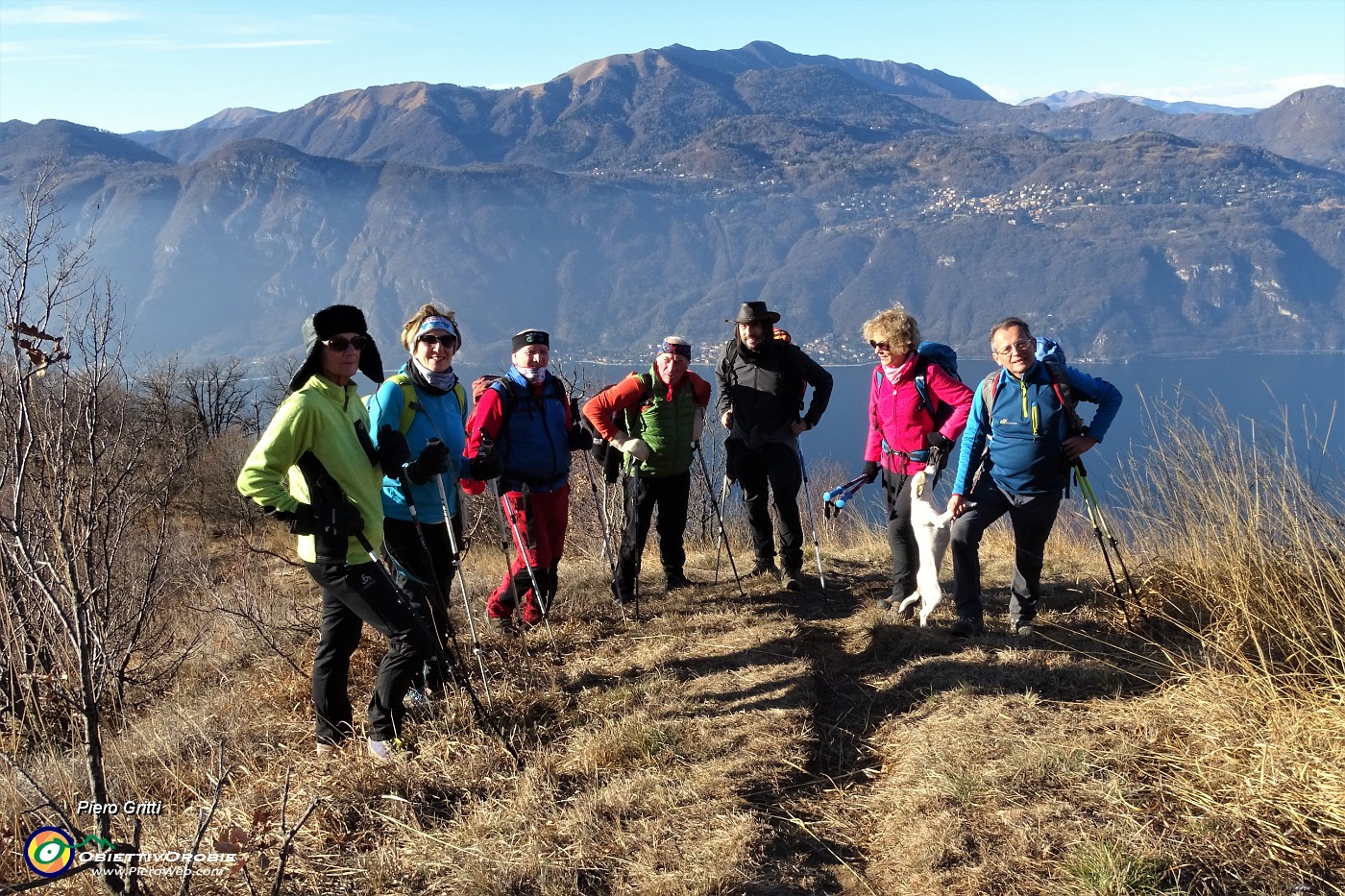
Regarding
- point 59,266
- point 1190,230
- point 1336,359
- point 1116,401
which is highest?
point 1190,230

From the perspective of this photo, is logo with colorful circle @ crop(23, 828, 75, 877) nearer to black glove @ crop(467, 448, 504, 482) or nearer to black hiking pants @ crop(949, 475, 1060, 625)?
black glove @ crop(467, 448, 504, 482)

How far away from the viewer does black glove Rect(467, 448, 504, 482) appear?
16.8ft

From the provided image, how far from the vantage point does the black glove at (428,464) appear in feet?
14.5

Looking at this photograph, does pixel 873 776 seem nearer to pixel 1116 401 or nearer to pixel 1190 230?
pixel 1116 401

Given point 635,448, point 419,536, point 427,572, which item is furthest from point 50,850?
point 635,448

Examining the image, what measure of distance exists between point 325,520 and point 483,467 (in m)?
1.42

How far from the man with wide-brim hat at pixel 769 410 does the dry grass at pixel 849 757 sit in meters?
0.90

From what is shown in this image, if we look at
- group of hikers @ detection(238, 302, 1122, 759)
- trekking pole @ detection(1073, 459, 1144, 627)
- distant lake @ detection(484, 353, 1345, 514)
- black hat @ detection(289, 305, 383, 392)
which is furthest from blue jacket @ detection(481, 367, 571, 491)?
distant lake @ detection(484, 353, 1345, 514)

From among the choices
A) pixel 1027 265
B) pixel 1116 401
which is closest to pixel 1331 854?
pixel 1116 401

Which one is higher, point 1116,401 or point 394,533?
point 1116,401

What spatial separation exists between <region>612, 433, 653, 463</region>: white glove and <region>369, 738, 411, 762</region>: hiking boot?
256 cm

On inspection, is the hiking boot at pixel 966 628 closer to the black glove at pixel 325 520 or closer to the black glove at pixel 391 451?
the black glove at pixel 391 451

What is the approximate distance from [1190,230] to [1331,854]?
20941 centimetres

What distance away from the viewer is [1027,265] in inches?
7092
